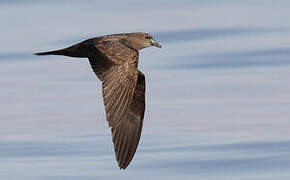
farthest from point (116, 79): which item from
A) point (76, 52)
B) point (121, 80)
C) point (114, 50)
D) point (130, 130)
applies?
point (130, 130)

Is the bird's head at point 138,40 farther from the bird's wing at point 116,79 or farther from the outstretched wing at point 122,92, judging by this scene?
the bird's wing at point 116,79

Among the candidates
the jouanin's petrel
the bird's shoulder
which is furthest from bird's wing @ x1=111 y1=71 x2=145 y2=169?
the bird's shoulder

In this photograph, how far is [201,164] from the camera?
24.7 metres

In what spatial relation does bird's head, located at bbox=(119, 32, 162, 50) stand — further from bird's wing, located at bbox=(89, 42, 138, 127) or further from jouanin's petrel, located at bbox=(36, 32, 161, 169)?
bird's wing, located at bbox=(89, 42, 138, 127)

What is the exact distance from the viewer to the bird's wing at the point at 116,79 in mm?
22406

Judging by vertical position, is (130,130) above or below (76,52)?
below

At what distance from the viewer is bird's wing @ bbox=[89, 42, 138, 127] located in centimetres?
2241

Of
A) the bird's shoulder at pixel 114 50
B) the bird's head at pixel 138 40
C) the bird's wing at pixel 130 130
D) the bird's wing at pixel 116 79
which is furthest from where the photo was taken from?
the bird's head at pixel 138 40

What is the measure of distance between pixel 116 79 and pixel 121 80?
5 centimetres

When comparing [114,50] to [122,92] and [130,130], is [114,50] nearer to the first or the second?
[122,92]

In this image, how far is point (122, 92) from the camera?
22.5 meters

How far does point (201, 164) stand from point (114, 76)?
2.38 meters

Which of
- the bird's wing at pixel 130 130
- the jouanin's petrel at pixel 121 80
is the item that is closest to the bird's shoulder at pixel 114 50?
the jouanin's petrel at pixel 121 80

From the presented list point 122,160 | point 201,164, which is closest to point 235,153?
point 201,164
